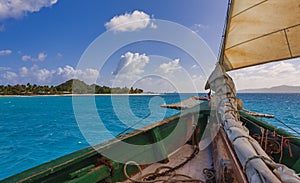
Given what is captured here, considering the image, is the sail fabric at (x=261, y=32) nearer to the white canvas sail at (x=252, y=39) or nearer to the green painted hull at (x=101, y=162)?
the white canvas sail at (x=252, y=39)

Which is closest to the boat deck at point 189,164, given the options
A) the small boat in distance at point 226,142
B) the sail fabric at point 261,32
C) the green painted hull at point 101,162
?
the small boat in distance at point 226,142

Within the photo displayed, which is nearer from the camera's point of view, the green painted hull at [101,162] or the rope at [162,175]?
the green painted hull at [101,162]

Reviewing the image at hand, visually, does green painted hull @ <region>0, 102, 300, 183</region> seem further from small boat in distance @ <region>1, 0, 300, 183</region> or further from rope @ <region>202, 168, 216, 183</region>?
rope @ <region>202, 168, 216, 183</region>

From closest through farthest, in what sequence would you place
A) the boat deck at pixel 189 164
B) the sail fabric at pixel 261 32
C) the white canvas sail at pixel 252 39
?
the boat deck at pixel 189 164
the white canvas sail at pixel 252 39
the sail fabric at pixel 261 32

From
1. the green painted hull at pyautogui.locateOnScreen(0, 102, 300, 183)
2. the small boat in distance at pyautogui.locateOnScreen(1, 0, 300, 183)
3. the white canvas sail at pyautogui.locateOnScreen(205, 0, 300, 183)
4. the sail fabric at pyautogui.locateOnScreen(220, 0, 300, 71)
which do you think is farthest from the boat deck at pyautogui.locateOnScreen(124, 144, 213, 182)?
the sail fabric at pyautogui.locateOnScreen(220, 0, 300, 71)

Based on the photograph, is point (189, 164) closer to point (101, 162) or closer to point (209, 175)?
point (209, 175)

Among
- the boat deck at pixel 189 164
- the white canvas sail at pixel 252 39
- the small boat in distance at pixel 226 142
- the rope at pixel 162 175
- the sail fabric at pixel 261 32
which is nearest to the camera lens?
the small boat in distance at pixel 226 142

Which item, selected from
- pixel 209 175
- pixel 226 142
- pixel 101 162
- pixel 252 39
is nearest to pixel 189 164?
pixel 209 175

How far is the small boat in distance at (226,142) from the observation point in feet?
4.19

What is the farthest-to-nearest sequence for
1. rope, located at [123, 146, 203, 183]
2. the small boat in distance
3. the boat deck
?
the boat deck → rope, located at [123, 146, 203, 183] → the small boat in distance

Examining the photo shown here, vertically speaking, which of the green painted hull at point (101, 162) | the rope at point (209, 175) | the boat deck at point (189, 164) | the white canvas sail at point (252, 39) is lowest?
the rope at point (209, 175)

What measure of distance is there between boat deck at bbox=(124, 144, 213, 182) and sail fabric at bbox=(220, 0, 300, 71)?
2.46 meters

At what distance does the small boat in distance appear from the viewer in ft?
4.19

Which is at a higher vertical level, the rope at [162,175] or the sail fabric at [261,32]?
the sail fabric at [261,32]
